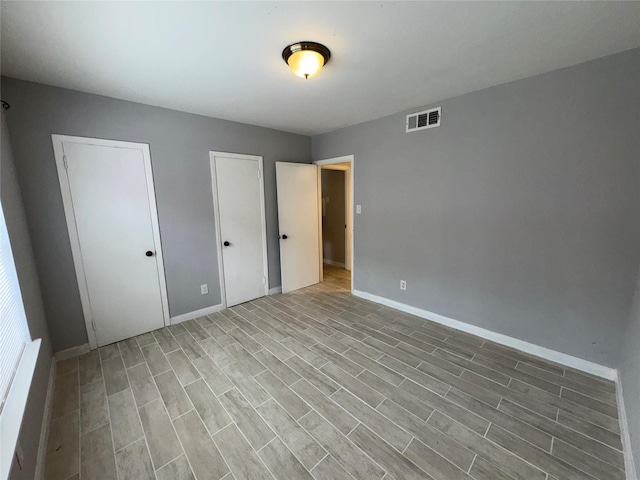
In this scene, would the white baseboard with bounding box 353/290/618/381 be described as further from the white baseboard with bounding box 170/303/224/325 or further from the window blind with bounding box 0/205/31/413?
the window blind with bounding box 0/205/31/413

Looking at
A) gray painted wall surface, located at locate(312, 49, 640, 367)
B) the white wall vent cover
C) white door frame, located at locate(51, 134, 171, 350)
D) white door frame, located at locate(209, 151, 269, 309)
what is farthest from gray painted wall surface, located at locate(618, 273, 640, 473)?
white door frame, located at locate(51, 134, 171, 350)

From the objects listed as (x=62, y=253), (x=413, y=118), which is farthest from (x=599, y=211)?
(x=62, y=253)

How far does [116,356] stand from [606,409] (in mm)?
3970

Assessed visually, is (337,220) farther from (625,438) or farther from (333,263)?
(625,438)

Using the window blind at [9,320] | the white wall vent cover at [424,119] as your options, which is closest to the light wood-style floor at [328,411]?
the window blind at [9,320]

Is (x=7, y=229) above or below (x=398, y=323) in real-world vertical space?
above

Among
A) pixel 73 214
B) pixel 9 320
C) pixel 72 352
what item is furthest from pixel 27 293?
pixel 72 352

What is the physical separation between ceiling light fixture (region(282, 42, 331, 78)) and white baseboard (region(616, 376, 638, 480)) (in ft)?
9.56

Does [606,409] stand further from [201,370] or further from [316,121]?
[316,121]

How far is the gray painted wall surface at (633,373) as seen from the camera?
1333 millimetres

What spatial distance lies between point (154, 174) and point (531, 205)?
3.72 meters

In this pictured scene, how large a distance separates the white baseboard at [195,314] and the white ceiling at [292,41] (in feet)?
7.90

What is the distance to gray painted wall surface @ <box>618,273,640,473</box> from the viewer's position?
1333mm

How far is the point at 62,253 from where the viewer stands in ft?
7.58
